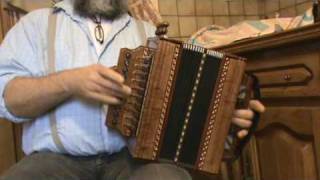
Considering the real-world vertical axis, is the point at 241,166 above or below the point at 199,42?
below

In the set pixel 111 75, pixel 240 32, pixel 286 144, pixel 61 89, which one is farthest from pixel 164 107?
pixel 240 32

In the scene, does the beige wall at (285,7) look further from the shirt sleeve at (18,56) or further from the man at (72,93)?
the shirt sleeve at (18,56)

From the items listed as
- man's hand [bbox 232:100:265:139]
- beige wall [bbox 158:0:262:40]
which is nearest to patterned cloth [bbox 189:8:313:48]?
beige wall [bbox 158:0:262:40]

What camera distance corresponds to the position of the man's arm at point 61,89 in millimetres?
971

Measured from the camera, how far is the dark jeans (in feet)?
3.23

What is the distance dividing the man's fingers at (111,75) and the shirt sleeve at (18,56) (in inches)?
10.7

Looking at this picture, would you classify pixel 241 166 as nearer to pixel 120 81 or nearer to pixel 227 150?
pixel 227 150

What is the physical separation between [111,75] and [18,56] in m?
0.33

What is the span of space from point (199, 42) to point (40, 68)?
2.35 feet

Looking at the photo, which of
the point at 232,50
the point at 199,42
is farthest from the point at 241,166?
the point at 199,42

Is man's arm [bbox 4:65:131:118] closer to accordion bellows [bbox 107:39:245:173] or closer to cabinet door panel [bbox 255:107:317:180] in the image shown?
accordion bellows [bbox 107:39:245:173]

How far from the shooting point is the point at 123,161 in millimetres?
1114

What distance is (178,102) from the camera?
1.00 m

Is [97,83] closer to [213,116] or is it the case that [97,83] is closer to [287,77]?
[213,116]
